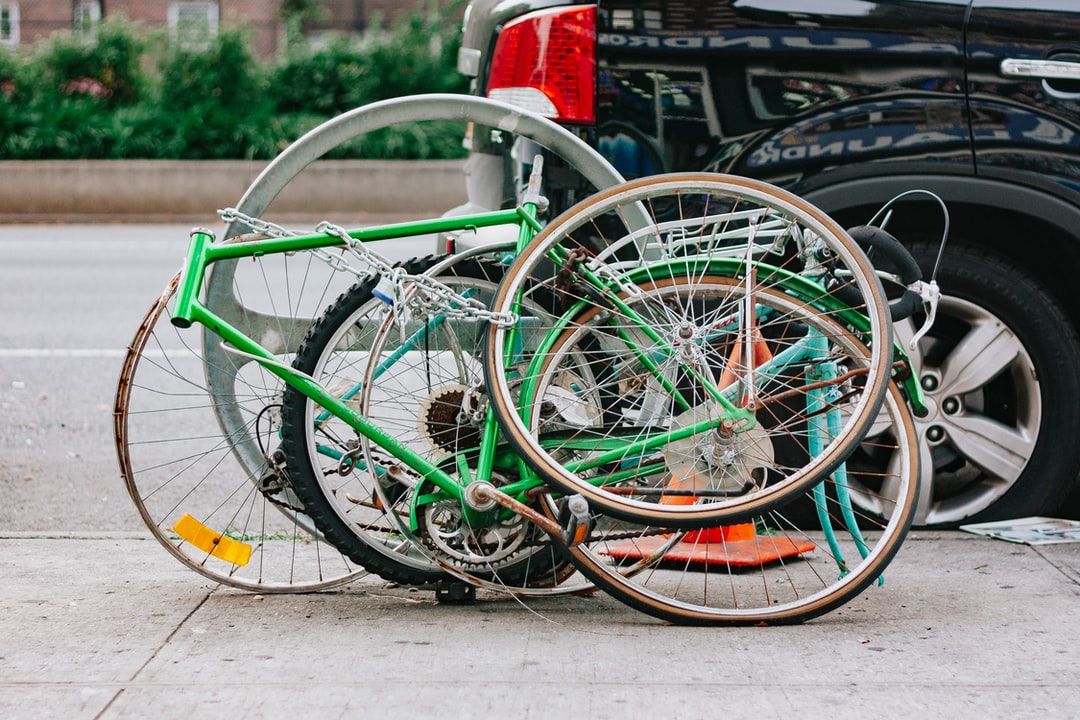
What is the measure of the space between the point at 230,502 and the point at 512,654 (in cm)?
215

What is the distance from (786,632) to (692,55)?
175 cm

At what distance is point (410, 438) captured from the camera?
3.83 meters

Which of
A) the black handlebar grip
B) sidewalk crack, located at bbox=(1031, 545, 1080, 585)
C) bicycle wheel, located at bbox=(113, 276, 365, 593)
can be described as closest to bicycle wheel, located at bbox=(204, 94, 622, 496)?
bicycle wheel, located at bbox=(113, 276, 365, 593)

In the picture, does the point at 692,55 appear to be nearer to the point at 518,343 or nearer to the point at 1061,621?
the point at 518,343

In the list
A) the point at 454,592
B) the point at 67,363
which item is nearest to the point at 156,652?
the point at 454,592

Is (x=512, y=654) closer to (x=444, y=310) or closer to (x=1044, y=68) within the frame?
(x=444, y=310)

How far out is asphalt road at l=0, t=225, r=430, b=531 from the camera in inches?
208

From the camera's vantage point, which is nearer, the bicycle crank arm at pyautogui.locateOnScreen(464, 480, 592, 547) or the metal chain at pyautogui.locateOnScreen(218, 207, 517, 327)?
the bicycle crank arm at pyautogui.locateOnScreen(464, 480, 592, 547)

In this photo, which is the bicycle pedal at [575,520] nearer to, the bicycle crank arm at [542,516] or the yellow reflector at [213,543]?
the bicycle crank arm at [542,516]

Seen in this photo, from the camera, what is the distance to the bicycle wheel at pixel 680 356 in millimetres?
3496

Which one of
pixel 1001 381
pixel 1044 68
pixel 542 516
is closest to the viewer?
pixel 542 516

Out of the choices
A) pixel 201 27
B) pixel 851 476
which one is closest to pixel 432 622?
pixel 851 476

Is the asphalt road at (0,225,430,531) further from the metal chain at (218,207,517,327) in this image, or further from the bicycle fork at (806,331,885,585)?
the bicycle fork at (806,331,885,585)

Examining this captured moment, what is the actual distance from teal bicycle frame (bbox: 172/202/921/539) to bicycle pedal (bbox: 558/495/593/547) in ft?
0.47
